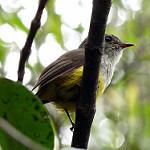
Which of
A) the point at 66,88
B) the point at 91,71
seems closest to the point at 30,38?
the point at 91,71

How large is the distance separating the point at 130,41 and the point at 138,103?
4.03 feet

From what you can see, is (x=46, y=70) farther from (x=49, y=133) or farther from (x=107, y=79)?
(x=49, y=133)

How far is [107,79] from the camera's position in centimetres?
455

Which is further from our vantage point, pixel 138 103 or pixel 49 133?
pixel 138 103

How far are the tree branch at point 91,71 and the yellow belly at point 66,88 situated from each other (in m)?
1.70

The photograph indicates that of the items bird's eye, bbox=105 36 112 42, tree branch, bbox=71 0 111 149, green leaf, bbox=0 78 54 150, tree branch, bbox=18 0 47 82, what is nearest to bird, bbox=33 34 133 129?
bird's eye, bbox=105 36 112 42

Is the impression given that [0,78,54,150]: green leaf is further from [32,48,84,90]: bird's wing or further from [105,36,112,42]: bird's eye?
[105,36,112,42]: bird's eye

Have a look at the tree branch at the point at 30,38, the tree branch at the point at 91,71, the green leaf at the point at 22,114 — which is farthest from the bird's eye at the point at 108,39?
the green leaf at the point at 22,114

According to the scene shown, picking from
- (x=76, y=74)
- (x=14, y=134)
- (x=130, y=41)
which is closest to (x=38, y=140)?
(x=14, y=134)

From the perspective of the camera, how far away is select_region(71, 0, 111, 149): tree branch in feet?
6.92

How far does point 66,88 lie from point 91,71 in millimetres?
2026

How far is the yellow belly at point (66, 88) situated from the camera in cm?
432

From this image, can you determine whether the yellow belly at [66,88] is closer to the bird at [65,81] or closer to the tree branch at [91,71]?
the bird at [65,81]

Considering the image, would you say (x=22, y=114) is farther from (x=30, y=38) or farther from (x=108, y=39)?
(x=108, y=39)
